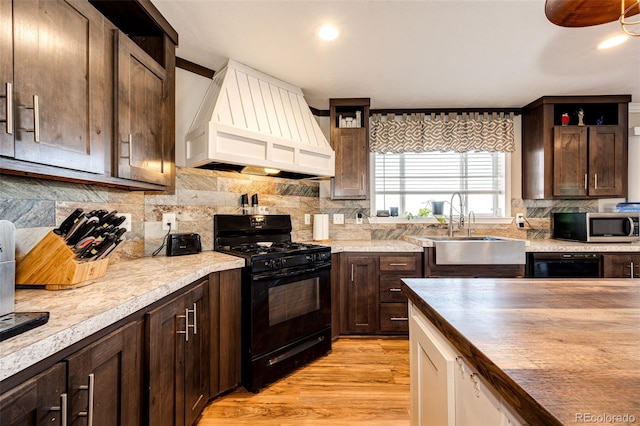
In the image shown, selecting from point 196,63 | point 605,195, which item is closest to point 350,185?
point 196,63

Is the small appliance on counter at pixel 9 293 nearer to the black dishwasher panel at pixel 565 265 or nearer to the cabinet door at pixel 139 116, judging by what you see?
the cabinet door at pixel 139 116

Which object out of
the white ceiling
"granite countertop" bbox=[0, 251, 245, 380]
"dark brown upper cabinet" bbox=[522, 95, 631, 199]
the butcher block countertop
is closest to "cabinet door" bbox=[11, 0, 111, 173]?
"granite countertop" bbox=[0, 251, 245, 380]

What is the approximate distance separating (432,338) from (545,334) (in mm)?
340

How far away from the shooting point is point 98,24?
132 centimetres

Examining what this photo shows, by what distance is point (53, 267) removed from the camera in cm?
115

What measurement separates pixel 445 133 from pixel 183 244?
295 centimetres

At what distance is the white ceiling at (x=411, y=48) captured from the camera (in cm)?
173

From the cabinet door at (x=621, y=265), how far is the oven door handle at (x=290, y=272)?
8.38ft

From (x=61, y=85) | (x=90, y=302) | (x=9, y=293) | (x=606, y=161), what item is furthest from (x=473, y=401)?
(x=606, y=161)

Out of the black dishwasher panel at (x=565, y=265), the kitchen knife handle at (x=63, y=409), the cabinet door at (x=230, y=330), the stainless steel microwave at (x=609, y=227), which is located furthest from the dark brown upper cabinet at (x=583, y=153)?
the kitchen knife handle at (x=63, y=409)

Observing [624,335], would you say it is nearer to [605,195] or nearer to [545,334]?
[545,334]

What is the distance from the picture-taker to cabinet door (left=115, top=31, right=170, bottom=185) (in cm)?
144

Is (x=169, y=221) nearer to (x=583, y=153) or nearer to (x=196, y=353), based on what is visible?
(x=196, y=353)

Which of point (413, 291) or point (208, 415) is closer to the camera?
point (413, 291)
